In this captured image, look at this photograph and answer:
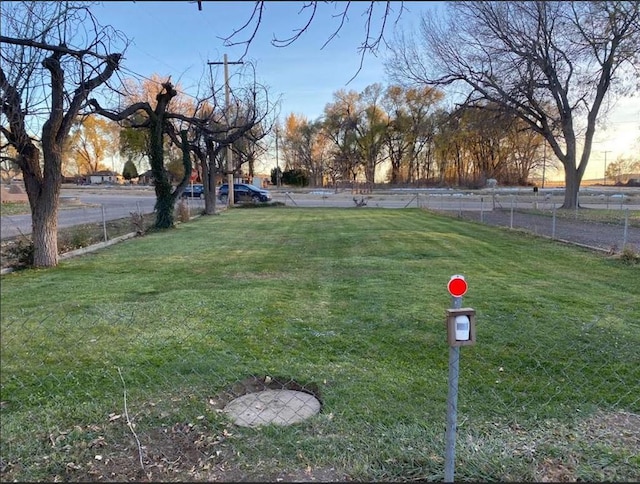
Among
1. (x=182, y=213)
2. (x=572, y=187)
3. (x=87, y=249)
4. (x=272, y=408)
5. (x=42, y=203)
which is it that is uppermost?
(x=572, y=187)

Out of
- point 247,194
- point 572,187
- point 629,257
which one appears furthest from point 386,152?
point 629,257

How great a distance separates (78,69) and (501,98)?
73.4 feet

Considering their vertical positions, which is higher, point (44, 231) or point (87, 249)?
point (44, 231)

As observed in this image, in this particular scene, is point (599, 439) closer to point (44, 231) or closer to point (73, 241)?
point (44, 231)

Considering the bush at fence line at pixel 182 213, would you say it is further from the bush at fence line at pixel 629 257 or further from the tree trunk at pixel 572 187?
the tree trunk at pixel 572 187

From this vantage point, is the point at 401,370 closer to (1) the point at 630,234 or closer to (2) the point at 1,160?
(2) the point at 1,160

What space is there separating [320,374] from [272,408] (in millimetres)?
588

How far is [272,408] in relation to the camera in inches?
126

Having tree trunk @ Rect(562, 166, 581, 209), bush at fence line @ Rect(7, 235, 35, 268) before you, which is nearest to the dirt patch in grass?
bush at fence line @ Rect(7, 235, 35, 268)

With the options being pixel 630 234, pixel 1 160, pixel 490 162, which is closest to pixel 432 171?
pixel 490 162

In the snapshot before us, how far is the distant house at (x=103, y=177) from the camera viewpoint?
6341cm

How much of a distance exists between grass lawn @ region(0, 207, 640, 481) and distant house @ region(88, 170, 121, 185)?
6309cm

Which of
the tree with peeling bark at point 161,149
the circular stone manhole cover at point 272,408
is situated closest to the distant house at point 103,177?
the tree with peeling bark at point 161,149

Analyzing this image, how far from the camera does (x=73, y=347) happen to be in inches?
160
